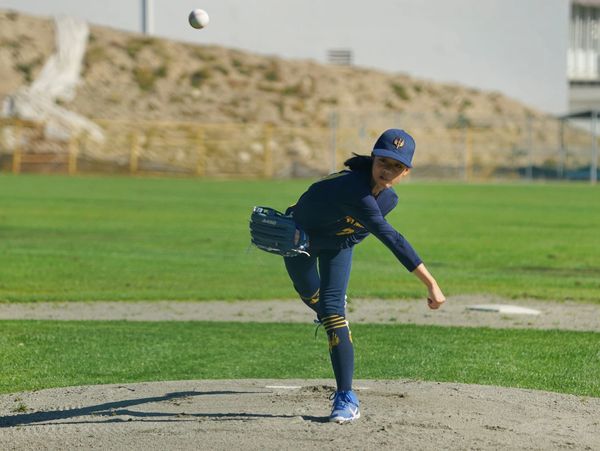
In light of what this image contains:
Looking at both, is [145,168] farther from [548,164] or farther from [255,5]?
[548,164]

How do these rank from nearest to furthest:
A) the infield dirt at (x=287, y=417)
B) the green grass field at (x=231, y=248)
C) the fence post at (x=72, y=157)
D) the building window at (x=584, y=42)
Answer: the infield dirt at (x=287, y=417)
the green grass field at (x=231, y=248)
the fence post at (x=72, y=157)
the building window at (x=584, y=42)

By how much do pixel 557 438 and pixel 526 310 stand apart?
683 cm

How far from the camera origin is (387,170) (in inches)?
283

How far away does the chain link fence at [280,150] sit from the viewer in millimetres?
56469

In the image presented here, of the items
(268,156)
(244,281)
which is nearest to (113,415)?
(244,281)

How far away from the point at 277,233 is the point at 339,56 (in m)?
60.4

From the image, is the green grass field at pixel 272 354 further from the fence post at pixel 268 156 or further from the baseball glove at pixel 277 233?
the fence post at pixel 268 156

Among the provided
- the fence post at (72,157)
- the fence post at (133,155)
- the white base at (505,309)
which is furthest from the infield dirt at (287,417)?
the fence post at (133,155)

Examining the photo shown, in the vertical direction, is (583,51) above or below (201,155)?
above

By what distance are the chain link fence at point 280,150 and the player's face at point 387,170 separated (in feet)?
155

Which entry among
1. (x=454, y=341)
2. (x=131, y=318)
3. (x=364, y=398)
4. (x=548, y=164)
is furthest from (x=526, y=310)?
(x=548, y=164)

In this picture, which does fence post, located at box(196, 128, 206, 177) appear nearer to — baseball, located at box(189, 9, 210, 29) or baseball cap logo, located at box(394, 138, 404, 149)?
baseball, located at box(189, 9, 210, 29)

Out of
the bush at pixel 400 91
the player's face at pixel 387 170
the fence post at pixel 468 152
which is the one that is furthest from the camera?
the bush at pixel 400 91

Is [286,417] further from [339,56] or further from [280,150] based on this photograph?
[339,56]
